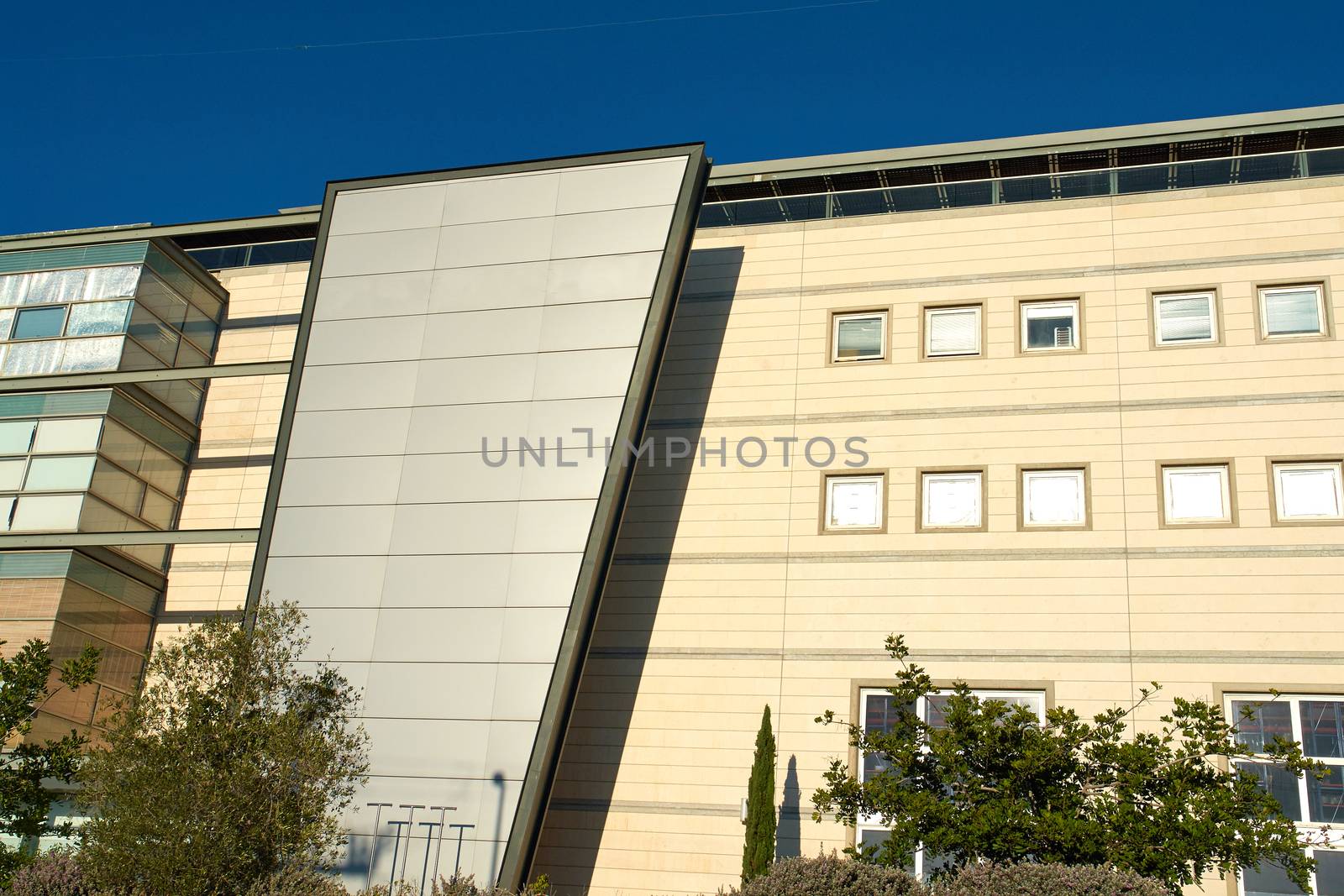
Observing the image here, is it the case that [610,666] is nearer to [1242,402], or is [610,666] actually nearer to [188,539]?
[188,539]

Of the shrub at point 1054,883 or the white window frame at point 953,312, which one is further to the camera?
the white window frame at point 953,312

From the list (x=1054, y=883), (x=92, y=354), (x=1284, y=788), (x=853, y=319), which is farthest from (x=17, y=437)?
(x=1284, y=788)

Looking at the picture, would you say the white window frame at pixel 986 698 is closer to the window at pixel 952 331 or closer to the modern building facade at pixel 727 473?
the modern building facade at pixel 727 473

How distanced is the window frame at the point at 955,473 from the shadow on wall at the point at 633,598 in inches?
174

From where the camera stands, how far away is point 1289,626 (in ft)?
68.0

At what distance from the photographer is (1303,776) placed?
1962 cm

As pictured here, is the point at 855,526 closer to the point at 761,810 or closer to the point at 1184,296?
the point at 761,810

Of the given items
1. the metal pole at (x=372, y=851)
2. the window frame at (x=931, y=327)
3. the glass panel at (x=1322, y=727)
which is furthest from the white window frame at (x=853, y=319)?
the metal pole at (x=372, y=851)

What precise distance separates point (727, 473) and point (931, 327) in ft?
15.9

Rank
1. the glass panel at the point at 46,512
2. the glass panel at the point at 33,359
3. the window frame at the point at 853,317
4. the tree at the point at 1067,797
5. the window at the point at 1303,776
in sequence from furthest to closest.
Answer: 1. the glass panel at the point at 33,359
2. the glass panel at the point at 46,512
3. the window frame at the point at 853,317
4. the window at the point at 1303,776
5. the tree at the point at 1067,797

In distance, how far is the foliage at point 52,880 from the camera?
18.5m

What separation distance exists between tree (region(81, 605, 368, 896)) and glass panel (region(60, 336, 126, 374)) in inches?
421

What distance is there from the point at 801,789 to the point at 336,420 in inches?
430

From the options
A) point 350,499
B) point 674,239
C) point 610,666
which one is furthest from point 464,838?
point 674,239
